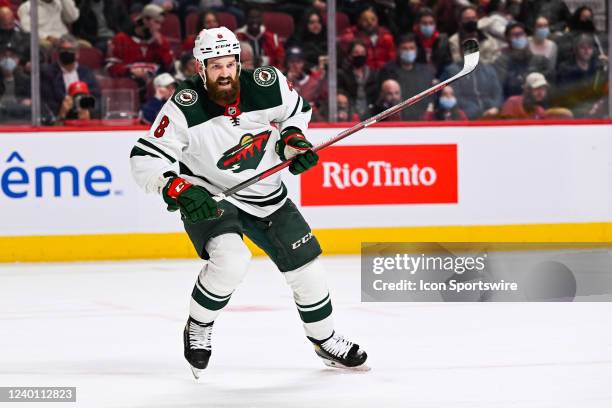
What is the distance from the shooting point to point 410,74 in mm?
8312

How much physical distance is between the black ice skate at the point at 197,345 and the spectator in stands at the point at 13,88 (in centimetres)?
378

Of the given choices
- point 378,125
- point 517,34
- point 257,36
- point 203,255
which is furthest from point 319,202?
point 203,255

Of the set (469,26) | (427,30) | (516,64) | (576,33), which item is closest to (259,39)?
(427,30)

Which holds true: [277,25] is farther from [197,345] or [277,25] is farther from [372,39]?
[197,345]

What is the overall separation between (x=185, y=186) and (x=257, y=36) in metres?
4.03

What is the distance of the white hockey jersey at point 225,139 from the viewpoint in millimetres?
4297

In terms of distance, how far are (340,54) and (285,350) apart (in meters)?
3.69

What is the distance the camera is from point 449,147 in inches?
329

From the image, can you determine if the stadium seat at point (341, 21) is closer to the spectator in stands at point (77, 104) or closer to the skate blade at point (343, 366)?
the spectator in stands at point (77, 104)

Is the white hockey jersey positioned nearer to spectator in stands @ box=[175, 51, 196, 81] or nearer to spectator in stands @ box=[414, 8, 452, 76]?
spectator in stands @ box=[175, 51, 196, 81]

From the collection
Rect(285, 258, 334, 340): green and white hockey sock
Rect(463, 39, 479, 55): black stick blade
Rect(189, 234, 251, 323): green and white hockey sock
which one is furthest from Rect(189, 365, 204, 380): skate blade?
Rect(463, 39, 479, 55): black stick blade

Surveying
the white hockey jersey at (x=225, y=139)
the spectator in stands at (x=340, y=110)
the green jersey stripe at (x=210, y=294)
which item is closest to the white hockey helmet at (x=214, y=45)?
the white hockey jersey at (x=225, y=139)

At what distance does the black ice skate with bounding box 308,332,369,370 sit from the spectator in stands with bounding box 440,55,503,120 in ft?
13.7

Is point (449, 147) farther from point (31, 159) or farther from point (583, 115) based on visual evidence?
point (31, 159)
